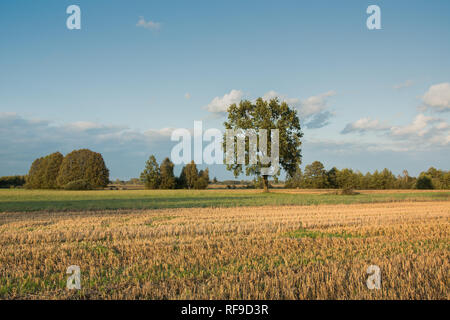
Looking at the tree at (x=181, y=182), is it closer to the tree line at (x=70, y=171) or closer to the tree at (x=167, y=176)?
the tree at (x=167, y=176)

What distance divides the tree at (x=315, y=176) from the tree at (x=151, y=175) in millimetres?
44467

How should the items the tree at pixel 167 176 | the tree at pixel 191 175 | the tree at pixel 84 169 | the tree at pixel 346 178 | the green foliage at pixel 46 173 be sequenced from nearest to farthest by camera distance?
the tree at pixel 84 169
the green foliage at pixel 46 173
the tree at pixel 167 176
the tree at pixel 346 178
the tree at pixel 191 175

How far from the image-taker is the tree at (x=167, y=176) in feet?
306

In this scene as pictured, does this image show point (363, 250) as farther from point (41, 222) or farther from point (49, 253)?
point (41, 222)

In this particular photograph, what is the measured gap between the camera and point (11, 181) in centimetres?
10519

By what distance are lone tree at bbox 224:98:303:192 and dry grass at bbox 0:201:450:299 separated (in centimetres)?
3232

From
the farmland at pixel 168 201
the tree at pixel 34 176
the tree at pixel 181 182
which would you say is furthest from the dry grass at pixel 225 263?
the tree at pixel 34 176

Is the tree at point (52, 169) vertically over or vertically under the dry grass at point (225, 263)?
over

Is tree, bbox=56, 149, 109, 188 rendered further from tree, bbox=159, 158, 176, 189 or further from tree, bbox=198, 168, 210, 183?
tree, bbox=198, 168, 210, 183

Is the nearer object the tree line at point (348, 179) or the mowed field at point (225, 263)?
the mowed field at point (225, 263)

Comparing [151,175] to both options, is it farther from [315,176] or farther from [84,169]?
[315,176]

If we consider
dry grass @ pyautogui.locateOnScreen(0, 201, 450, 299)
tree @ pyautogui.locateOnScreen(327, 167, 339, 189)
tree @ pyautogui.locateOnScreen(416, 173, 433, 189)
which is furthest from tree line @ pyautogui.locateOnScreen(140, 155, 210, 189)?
dry grass @ pyautogui.locateOnScreen(0, 201, 450, 299)
